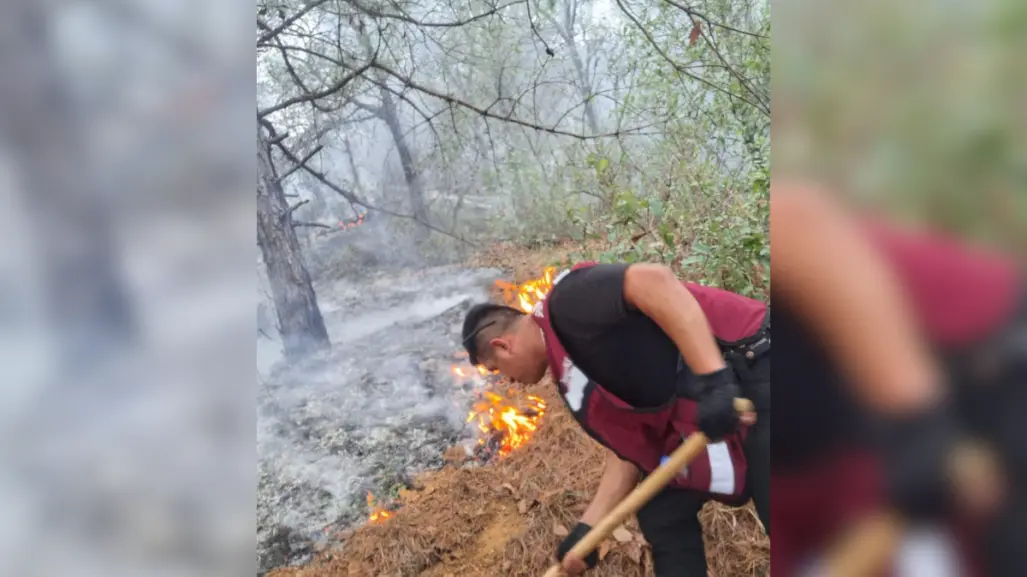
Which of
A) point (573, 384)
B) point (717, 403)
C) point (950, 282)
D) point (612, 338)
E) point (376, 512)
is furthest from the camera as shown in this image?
point (376, 512)

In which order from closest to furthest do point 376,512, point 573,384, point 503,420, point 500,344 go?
point 573,384
point 500,344
point 376,512
point 503,420

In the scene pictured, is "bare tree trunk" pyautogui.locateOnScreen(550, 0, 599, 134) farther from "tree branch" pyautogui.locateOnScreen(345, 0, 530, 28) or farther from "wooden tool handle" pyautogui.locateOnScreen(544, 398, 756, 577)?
"wooden tool handle" pyautogui.locateOnScreen(544, 398, 756, 577)

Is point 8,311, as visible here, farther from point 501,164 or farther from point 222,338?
point 501,164

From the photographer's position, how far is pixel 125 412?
0.87 metres

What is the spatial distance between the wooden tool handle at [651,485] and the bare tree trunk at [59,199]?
1152 millimetres

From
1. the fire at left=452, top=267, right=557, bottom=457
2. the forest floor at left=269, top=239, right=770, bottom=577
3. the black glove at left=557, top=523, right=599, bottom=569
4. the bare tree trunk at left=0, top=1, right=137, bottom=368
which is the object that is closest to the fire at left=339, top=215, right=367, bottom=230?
the forest floor at left=269, top=239, right=770, bottom=577

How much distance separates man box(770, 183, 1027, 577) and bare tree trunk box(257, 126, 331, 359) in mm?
1573

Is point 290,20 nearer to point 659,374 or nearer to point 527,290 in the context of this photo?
point 527,290

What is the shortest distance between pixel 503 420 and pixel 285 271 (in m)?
0.95

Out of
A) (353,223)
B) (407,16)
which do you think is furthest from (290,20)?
(353,223)

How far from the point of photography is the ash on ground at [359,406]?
1873 millimetres

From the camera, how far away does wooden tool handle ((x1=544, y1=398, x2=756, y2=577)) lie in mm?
1333

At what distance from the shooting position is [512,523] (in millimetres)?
1981

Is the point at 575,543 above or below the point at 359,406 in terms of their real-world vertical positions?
below
